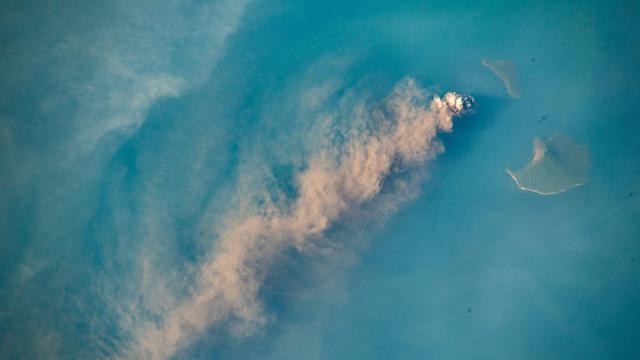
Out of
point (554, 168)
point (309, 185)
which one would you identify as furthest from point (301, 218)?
point (554, 168)

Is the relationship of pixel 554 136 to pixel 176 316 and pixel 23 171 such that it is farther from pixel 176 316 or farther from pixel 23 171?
A: pixel 23 171

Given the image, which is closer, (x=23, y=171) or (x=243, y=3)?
(x=23, y=171)

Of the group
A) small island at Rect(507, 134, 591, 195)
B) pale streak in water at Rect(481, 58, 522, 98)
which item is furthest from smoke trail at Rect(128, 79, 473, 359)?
small island at Rect(507, 134, 591, 195)

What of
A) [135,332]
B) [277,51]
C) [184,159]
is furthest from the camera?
[277,51]

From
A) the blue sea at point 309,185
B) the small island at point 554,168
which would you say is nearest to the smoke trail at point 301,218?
the blue sea at point 309,185

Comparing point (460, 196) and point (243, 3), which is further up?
point (243, 3)

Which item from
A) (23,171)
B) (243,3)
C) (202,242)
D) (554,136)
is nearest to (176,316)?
(202,242)

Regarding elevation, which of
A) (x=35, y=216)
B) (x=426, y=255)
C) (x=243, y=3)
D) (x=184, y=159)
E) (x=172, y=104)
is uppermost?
(x=243, y=3)

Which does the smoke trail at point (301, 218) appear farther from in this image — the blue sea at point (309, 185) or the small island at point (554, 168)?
the small island at point (554, 168)

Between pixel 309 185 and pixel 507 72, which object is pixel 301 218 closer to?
pixel 309 185
